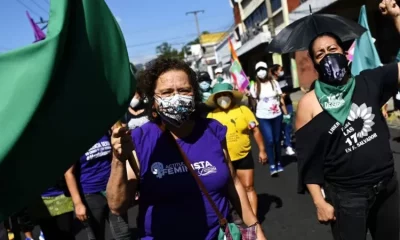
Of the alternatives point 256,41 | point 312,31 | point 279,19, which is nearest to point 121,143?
point 312,31

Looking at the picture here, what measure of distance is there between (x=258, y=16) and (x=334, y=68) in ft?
119

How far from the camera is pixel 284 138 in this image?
9.53 metres

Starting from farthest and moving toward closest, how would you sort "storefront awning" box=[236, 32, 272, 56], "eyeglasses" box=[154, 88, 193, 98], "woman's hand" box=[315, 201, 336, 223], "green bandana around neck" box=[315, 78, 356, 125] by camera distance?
"storefront awning" box=[236, 32, 272, 56]
"woman's hand" box=[315, 201, 336, 223]
"green bandana around neck" box=[315, 78, 356, 125]
"eyeglasses" box=[154, 88, 193, 98]

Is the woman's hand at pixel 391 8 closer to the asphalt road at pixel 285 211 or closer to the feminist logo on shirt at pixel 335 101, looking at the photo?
the feminist logo on shirt at pixel 335 101

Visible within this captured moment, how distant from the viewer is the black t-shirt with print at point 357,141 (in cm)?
283

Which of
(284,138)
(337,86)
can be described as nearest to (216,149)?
(337,86)

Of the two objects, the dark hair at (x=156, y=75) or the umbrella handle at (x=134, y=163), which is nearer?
the umbrella handle at (x=134, y=163)

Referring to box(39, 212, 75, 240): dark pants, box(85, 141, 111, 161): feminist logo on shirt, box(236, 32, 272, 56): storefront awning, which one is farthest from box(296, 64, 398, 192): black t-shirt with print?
box(236, 32, 272, 56): storefront awning

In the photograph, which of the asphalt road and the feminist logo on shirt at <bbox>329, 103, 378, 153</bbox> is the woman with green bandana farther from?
the asphalt road

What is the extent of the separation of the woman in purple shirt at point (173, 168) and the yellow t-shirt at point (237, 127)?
2.68 metres

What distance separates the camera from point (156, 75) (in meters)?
2.54

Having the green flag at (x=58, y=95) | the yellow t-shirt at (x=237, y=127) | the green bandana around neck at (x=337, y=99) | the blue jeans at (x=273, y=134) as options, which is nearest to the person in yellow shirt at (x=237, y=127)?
the yellow t-shirt at (x=237, y=127)

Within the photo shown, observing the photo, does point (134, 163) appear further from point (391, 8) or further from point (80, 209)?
point (391, 8)

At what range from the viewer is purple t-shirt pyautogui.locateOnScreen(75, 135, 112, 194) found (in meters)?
3.90
